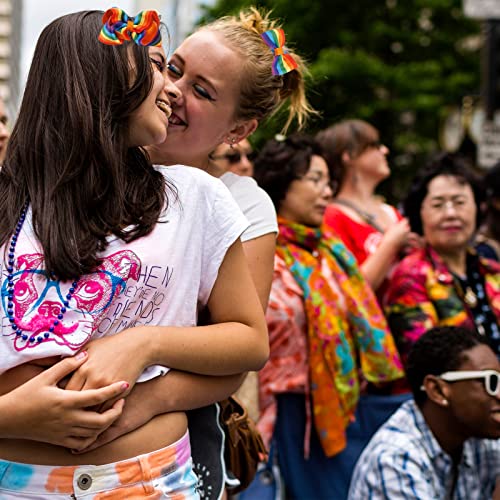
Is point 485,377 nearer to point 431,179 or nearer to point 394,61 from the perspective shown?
point 431,179

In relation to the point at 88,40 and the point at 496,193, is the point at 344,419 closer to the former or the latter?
the point at 496,193

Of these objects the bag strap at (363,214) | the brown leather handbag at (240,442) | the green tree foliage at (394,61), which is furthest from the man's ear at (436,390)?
the green tree foliage at (394,61)

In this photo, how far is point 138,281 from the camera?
206cm

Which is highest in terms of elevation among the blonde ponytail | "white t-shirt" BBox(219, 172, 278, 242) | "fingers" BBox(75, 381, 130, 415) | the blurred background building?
the blurred background building

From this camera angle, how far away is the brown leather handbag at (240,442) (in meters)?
2.65

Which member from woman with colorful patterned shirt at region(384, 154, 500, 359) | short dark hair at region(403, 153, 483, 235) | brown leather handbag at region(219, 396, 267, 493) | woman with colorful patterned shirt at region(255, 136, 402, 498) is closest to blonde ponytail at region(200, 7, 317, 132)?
brown leather handbag at region(219, 396, 267, 493)

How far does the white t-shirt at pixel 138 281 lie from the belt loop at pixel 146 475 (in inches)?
7.5

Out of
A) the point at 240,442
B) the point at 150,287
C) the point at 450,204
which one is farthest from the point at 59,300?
the point at 450,204

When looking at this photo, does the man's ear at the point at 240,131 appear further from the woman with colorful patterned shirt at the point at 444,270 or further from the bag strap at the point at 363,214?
the bag strap at the point at 363,214

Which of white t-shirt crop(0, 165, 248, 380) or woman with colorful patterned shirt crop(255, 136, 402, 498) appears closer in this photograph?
white t-shirt crop(0, 165, 248, 380)

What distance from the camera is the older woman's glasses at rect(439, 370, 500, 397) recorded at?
11.5ft

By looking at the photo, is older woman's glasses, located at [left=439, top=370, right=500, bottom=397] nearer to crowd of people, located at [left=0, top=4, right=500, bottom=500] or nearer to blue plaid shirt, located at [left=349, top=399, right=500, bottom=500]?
crowd of people, located at [left=0, top=4, right=500, bottom=500]

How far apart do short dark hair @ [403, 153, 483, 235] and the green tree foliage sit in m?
11.6

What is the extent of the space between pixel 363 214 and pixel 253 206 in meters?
2.45
